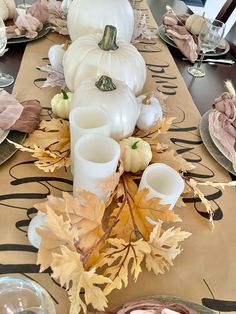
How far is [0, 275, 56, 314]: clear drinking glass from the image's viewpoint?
0.38 meters

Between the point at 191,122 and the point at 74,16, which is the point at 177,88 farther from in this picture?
the point at 74,16

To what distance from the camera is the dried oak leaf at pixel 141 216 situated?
0.45m

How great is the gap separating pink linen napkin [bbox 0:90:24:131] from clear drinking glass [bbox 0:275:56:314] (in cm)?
30

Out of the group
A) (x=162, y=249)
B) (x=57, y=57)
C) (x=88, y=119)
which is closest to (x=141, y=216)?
(x=162, y=249)

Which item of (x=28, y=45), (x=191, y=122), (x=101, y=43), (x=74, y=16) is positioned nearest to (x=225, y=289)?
(x=191, y=122)

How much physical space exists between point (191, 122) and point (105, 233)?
416 mm

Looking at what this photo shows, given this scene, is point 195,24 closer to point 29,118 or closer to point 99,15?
point 99,15

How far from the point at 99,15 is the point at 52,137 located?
36 cm

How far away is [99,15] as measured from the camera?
31.4 inches

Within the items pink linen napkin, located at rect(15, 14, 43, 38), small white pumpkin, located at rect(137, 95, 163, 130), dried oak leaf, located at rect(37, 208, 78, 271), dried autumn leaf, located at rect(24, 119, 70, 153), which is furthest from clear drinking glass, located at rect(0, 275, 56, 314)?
pink linen napkin, located at rect(15, 14, 43, 38)

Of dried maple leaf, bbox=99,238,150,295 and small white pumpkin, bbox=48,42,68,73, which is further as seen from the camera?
small white pumpkin, bbox=48,42,68,73

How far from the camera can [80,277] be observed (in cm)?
37

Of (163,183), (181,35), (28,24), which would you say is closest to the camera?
(163,183)

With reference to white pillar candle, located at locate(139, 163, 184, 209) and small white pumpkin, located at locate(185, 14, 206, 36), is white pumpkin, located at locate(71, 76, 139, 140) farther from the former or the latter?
small white pumpkin, located at locate(185, 14, 206, 36)
